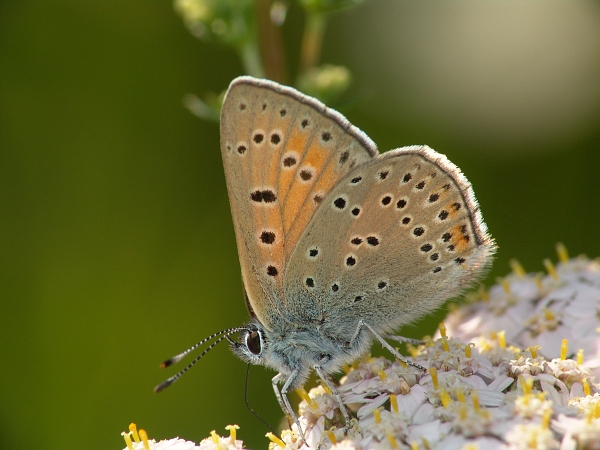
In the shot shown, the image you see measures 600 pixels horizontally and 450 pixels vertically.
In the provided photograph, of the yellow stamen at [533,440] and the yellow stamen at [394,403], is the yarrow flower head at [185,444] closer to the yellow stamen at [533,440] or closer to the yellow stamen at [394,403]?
the yellow stamen at [394,403]

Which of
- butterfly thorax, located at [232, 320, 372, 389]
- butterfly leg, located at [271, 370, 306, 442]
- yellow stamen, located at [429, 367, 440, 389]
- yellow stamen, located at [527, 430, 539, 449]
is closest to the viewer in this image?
yellow stamen, located at [527, 430, 539, 449]

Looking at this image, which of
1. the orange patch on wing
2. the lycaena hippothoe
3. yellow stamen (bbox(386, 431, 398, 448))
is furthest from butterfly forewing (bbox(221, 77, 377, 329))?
yellow stamen (bbox(386, 431, 398, 448))

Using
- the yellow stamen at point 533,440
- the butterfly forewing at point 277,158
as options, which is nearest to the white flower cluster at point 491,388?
the yellow stamen at point 533,440

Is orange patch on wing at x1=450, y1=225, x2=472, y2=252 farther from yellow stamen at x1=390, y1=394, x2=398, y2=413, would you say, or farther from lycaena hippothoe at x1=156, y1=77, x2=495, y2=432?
yellow stamen at x1=390, y1=394, x2=398, y2=413

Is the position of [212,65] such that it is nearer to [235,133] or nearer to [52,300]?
[52,300]

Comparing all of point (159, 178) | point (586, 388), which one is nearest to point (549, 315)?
point (586, 388)

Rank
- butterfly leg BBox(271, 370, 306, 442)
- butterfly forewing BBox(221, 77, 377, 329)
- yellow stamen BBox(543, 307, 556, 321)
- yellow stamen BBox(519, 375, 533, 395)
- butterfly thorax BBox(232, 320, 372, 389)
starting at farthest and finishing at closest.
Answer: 1. yellow stamen BBox(543, 307, 556, 321)
2. butterfly thorax BBox(232, 320, 372, 389)
3. butterfly forewing BBox(221, 77, 377, 329)
4. butterfly leg BBox(271, 370, 306, 442)
5. yellow stamen BBox(519, 375, 533, 395)

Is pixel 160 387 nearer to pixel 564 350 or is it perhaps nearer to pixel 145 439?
pixel 145 439

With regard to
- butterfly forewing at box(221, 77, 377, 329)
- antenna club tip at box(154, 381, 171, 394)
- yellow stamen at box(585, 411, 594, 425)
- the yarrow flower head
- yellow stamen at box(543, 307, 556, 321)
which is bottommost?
yellow stamen at box(585, 411, 594, 425)
